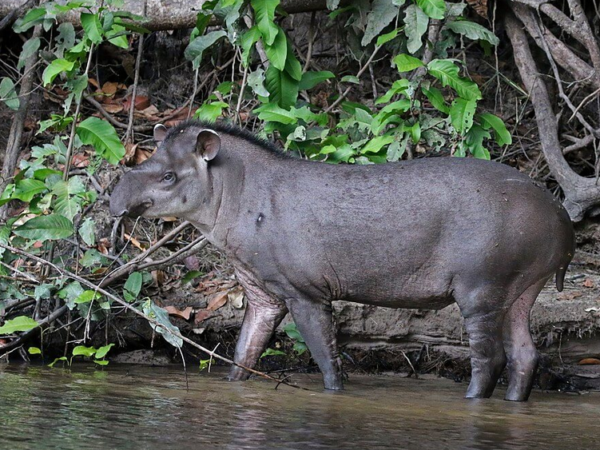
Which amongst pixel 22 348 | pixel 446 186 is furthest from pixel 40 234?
pixel 446 186

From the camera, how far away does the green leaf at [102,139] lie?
7.64 metres

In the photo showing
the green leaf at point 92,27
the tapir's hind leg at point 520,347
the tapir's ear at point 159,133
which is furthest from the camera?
the tapir's ear at point 159,133

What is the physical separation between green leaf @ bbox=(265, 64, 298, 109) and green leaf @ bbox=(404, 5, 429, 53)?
1.06 metres

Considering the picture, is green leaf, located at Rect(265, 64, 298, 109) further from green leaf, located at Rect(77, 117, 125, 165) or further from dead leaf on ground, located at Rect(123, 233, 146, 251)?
dead leaf on ground, located at Rect(123, 233, 146, 251)

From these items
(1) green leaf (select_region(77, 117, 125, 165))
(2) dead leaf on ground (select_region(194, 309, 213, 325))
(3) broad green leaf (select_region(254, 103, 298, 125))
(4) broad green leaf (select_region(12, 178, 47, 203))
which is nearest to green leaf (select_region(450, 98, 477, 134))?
(3) broad green leaf (select_region(254, 103, 298, 125))

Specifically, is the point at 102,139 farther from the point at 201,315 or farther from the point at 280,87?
the point at 201,315

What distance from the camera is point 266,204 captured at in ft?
23.5

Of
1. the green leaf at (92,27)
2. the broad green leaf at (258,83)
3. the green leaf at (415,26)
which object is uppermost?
the green leaf at (415,26)

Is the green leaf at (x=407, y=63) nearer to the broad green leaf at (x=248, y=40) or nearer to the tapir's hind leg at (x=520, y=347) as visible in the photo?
the broad green leaf at (x=248, y=40)

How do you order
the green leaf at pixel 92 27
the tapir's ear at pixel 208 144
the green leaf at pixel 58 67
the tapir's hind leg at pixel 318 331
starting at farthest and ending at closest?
the green leaf at pixel 58 67
the green leaf at pixel 92 27
the tapir's ear at pixel 208 144
the tapir's hind leg at pixel 318 331

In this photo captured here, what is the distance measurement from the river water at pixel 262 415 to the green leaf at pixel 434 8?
2.99 m

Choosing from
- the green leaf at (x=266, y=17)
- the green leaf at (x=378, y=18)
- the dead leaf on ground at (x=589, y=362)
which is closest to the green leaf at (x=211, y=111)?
the green leaf at (x=266, y=17)

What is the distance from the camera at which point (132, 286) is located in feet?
26.1

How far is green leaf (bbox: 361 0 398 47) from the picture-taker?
9016 millimetres
